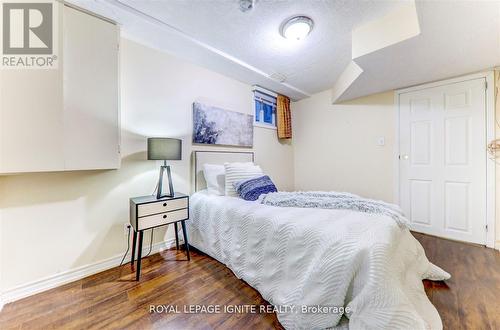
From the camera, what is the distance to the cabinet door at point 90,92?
1.51 m

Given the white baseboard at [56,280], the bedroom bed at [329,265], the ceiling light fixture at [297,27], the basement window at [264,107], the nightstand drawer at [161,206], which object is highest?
the ceiling light fixture at [297,27]

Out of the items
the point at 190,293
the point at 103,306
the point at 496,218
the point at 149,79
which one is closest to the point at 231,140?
the point at 149,79

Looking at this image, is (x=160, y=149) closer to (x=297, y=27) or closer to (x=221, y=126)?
(x=221, y=126)

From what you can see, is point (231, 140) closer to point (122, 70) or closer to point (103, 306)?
point (122, 70)

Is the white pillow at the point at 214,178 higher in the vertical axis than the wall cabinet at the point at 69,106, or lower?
lower

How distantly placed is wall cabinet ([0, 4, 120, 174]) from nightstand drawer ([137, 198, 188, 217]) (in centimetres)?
45

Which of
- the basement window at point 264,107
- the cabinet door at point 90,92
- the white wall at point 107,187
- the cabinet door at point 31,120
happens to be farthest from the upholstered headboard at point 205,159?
the cabinet door at point 31,120

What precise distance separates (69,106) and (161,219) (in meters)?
1.15

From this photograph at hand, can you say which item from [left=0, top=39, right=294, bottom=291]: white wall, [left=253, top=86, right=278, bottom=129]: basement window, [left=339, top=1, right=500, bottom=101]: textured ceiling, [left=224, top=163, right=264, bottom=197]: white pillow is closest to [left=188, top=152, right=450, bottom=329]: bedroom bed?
[left=224, top=163, right=264, bottom=197]: white pillow

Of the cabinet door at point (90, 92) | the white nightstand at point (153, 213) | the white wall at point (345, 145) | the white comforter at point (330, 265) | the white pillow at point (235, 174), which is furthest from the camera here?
the white wall at point (345, 145)

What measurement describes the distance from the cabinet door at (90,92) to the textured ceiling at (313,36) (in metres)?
0.24

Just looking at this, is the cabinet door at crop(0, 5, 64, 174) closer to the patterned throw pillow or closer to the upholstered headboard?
the upholstered headboard

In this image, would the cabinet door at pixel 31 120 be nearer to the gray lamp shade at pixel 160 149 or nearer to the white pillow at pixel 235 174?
the gray lamp shade at pixel 160 149

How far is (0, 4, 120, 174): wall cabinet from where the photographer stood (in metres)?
1.31
